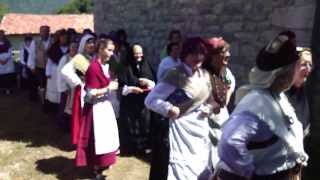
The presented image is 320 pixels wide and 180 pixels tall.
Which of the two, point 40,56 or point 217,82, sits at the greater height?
point 217,82

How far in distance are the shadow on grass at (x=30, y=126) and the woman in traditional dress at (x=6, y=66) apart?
0.95 metres

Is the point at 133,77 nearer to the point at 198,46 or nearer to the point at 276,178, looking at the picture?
the point at 198,46

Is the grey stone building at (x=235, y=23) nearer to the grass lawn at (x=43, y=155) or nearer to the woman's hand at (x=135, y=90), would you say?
the grass lawn at (x=43, y=155)

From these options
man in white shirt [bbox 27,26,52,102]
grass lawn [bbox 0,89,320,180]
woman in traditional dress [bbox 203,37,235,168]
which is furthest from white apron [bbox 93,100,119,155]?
man in white shirt [bbox 27,26,52,102]

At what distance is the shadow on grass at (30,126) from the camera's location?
30.3ft

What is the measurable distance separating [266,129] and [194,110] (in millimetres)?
1831

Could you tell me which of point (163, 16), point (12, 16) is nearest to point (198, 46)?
point (163, 16)

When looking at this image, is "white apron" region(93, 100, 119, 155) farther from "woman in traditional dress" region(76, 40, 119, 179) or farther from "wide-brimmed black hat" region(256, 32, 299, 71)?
"wide-brimmed black hat" region(256, 32, 299, 71)

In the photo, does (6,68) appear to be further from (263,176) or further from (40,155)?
(263,176)

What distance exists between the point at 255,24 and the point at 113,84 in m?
1.89

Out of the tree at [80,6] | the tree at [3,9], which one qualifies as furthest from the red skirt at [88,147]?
the tree at [3,9]

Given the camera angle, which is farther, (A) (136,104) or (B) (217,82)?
(A) (136,104)

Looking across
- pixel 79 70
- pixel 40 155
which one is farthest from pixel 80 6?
pixel 79 70

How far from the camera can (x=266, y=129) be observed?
322 cm
